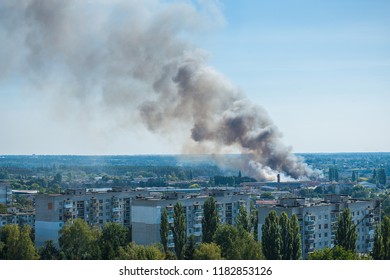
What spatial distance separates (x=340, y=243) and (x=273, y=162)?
13274mm

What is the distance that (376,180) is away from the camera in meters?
26.4

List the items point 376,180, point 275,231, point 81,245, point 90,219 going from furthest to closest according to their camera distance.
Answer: point 376,180 → point 90,219 → point 81,245 → point 275,231

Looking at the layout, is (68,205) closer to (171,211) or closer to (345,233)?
(171,211)

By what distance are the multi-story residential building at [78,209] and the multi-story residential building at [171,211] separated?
1.54m

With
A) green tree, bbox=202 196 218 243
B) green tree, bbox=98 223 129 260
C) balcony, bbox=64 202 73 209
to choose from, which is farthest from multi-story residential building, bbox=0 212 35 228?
green tree, bbox=202 196 218 243

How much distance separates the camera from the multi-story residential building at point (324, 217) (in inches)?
329

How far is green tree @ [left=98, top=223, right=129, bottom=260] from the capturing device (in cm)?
785

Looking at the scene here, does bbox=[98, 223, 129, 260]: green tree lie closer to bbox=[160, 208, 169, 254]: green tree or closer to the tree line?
the tree line

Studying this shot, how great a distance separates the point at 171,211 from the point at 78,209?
2407 millimetres

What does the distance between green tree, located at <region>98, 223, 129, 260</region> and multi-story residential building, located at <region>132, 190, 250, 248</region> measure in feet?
0.71

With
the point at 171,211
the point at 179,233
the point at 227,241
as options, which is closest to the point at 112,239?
the point at 179,233
